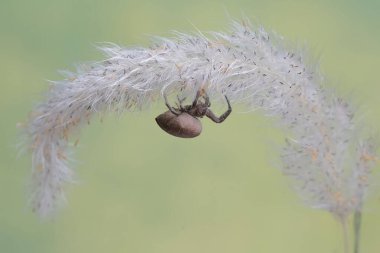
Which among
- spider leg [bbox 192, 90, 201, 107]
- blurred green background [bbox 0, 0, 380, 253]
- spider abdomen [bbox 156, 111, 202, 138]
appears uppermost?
blurred green background [bbox 0, 0, 380, 253]

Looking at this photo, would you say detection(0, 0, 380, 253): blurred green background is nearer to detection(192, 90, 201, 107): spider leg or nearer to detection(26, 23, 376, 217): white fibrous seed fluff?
detection(26, 23, 376, 217): white fibrous seed fluff

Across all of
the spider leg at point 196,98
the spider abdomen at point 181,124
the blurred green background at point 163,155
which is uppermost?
the blurred green background at point 163,155

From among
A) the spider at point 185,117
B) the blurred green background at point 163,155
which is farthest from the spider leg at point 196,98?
the blurred green background at point 163,155

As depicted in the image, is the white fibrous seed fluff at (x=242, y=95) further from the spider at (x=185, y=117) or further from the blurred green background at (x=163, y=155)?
the blurred green background at (x=163, y=155)

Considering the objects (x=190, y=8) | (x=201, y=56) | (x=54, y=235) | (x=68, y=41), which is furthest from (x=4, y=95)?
(x=201, y=56)

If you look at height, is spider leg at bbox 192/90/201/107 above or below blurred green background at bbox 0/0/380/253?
below

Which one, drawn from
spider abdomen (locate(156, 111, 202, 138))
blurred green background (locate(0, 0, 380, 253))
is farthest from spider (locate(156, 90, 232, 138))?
blurred green background (locate(0, 0, 380, 253))
